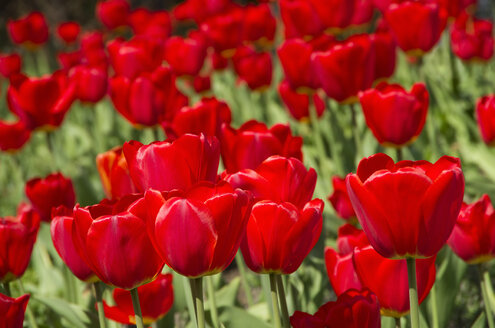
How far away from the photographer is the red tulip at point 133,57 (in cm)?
235

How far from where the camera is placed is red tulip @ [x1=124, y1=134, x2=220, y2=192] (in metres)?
0.96

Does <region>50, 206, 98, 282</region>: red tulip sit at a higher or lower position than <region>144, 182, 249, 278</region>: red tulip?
lower

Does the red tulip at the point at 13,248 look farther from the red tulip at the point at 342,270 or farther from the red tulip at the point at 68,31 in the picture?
the red tulip at the point at 68,31

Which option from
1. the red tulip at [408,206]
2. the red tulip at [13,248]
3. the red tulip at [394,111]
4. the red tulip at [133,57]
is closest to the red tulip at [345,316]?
the red tulip at [408,206]

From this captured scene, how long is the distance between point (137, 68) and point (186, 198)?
5.16 ft

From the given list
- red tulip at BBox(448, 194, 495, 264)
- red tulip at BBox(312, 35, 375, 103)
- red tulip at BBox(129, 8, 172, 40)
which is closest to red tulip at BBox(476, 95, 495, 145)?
red tulip at BBox(312, 35, 375, 103)

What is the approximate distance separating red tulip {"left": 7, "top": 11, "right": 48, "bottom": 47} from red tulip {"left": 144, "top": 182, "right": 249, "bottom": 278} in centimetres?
322

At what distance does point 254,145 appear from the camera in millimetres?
1219

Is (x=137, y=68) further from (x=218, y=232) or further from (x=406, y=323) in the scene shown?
(x=218, y=232)

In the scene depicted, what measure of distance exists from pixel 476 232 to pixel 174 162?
60 centimetres

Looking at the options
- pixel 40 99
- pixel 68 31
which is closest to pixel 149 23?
pixel 68 31

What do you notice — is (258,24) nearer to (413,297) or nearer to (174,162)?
(174,162)

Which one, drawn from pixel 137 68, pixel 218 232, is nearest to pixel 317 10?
pixel 137 68

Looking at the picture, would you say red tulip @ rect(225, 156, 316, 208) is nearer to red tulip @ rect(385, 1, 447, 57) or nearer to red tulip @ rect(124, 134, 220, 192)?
red tulip @ rect(124, 134, 220, 192)
